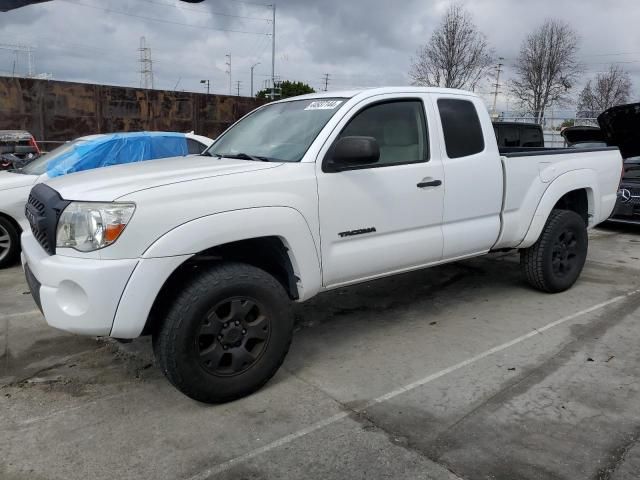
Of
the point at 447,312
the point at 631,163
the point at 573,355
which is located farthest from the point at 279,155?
the point at 631,163

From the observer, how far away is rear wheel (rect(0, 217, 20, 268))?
650 centimetres

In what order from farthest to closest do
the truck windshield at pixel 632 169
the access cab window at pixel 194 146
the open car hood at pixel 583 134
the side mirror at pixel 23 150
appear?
the open car hood at pixel 583 134, the side mirror at pixel 23 150, the truck windshield at pixel 632 169, the access cab window at pixel 194 146

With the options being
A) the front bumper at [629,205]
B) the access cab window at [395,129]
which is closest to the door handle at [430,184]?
the access cab window at [395,129]

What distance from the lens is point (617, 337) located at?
4332mm

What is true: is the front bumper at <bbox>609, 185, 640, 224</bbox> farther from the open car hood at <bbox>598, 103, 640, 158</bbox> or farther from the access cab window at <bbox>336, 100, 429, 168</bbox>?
the access cab window at <bbox>336, 100, 429, 168</bbox>

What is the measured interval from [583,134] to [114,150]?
8.51 m

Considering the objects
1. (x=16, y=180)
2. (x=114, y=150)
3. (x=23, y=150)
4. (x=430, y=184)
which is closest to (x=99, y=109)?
(x=23, y=150)

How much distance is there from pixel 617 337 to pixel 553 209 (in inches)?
59.9

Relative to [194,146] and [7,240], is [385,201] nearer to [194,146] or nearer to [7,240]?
[7,240]

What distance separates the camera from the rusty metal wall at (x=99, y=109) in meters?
16.1

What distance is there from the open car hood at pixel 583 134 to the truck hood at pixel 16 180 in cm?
916

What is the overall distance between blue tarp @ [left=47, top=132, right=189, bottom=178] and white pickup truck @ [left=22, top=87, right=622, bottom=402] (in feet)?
11.6

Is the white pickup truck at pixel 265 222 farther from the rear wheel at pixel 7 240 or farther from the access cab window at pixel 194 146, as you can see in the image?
the access cab window at pixel 194 146

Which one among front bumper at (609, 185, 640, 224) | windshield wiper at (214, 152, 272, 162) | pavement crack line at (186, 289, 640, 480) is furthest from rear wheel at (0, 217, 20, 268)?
front bumper at (609, 185, 640, 224)
